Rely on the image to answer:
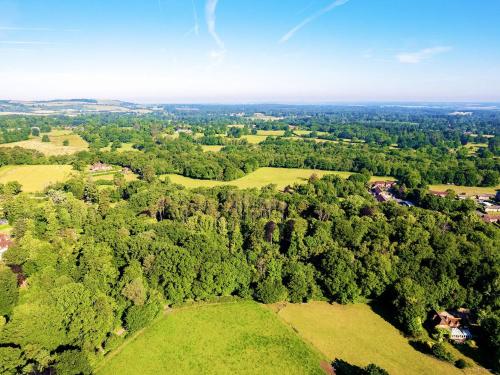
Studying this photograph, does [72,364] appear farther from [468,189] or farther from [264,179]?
[468,189]

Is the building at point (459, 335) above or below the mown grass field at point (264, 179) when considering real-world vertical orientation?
above

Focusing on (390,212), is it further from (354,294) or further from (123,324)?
(123,324)

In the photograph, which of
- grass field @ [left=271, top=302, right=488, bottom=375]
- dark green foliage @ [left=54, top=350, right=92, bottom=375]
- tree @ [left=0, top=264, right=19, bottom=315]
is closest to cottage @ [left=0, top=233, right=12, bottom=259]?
tree @ [left=0, top=264, right=19, bottom=315]

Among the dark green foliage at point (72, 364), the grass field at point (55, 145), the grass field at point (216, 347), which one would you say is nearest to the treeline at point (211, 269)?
the dark green foliage at point (72, 364)

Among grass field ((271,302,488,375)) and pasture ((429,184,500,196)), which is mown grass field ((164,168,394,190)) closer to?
pasture ((429,184,500,196))

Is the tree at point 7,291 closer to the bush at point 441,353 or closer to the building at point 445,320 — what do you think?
the bush at point 441,353

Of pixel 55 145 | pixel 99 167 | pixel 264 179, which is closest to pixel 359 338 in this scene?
pixel 264 179
